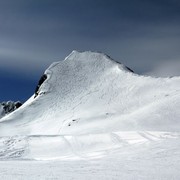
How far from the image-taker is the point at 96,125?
4006cm

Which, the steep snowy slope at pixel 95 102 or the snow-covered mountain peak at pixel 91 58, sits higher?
the snow-covered mountain peak at pixel 91 58

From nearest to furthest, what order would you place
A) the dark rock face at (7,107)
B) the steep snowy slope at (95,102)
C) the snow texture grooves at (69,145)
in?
the snow texture grooves at (69,145), the steep snowy slope at (95,102), the dark rock face at (7,107)

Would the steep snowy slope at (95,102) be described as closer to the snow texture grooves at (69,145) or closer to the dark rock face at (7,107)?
the snow texture grooves at (69,145)

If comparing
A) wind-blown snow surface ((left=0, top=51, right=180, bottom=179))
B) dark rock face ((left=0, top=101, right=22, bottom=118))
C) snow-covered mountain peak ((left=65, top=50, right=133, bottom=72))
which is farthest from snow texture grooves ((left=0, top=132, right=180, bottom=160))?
dark rock face ((left=0, top=101, right=22, bottom=118))

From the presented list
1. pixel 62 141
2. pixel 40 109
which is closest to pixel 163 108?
pixel 62 141

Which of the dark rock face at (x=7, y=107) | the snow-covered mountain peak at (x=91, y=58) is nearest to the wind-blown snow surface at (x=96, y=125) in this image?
the snow-covered mountain peak at (x=91, y=58)

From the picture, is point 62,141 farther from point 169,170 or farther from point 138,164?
point 169,170

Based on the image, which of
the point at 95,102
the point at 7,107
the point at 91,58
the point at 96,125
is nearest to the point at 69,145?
the point at 96,125

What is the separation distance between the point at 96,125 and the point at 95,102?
45.3 feet

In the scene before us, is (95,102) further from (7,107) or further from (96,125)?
(7,107)

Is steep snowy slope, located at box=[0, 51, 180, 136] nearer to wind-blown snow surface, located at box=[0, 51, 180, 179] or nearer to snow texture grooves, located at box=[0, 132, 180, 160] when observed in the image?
wind-blown snow surface, located at box=[0, 51, 180, 179]

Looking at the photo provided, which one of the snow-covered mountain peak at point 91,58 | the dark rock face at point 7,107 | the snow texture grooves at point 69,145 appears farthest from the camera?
the dark rock face at point 7,107

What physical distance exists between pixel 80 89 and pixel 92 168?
48.2m

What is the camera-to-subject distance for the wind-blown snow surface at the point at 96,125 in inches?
616
